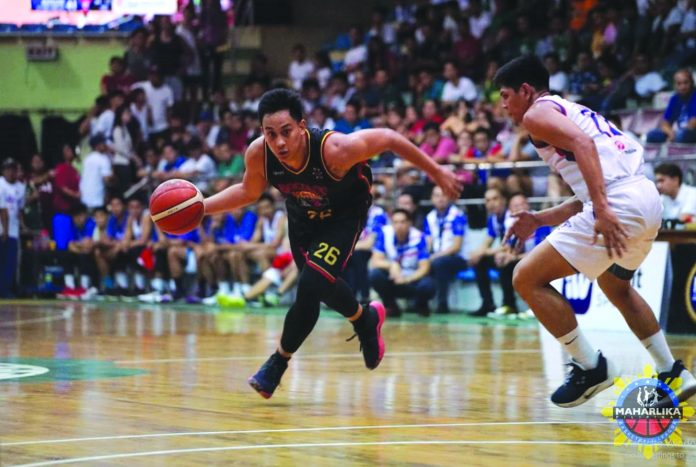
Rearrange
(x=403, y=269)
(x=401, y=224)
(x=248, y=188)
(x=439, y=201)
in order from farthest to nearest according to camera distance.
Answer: (x=403, y=269)
(x=401, y=224)
(x=439, y=201)
(x=248, y=188)

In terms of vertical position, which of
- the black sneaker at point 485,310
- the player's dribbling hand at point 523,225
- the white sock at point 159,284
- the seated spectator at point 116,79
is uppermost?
the seated spectator at point 116,79

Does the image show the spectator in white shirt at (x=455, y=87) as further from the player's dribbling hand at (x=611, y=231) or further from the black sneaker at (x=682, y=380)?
the player's dribbling hand at (x=611, y=231)

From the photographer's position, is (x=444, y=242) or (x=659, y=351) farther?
(x=444, y=242)

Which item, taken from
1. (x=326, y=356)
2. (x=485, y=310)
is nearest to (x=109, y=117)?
(x=485, y=310)

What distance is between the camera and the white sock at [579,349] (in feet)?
20.6

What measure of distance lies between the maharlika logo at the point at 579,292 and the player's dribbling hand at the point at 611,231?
6831mm

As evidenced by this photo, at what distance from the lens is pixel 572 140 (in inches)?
230

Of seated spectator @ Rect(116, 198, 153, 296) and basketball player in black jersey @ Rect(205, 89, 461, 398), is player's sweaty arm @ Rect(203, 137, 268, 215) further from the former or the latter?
seated spectator @ Rect(116, 198, 153, 296)

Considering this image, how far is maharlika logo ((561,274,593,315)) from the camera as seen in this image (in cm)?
→ 1252

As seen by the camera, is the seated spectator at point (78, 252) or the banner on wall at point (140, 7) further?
the seated spectator at point (78, 252)

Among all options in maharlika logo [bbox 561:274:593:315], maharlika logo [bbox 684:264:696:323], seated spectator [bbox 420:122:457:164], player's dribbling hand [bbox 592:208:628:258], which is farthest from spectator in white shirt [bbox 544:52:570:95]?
player's dribbling hand [bbox 592:208:628:258]

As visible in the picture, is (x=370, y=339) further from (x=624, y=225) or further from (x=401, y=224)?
(x=401, y=224)

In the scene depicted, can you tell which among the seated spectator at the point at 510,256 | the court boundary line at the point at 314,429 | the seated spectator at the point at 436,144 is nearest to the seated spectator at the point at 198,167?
the seated spectator at the point at 436,144

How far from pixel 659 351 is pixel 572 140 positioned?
134cm
